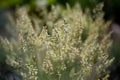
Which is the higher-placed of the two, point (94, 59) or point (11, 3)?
point (11, 3)

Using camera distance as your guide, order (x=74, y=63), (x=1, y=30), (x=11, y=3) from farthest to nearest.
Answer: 1. (x=11, y=3)
2. (x=1, y=30)
3. (x=74, y=63)

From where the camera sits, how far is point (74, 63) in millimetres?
4852

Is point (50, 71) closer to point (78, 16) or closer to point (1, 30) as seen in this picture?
point (78, 16)

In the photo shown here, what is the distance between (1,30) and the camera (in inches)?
367

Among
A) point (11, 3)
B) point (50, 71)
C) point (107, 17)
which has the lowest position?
point (50, 71)

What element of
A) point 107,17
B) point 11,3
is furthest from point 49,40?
point 11,3

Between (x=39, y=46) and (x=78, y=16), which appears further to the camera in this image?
(x=78, y=16)

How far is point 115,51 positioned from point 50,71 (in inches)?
68.7

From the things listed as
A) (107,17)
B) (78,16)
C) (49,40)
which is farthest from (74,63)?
(107,17)

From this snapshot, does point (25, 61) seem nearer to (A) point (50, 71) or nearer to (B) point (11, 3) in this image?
(A) point (50, 71)

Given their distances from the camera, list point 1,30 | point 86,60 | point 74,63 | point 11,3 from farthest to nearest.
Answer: point 11,3
point 1,30
point 74,63
point 86,60

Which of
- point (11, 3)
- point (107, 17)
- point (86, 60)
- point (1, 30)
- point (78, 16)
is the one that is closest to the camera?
point (86, 60)

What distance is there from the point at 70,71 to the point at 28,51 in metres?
0.62

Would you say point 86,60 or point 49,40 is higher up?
point 49,40
